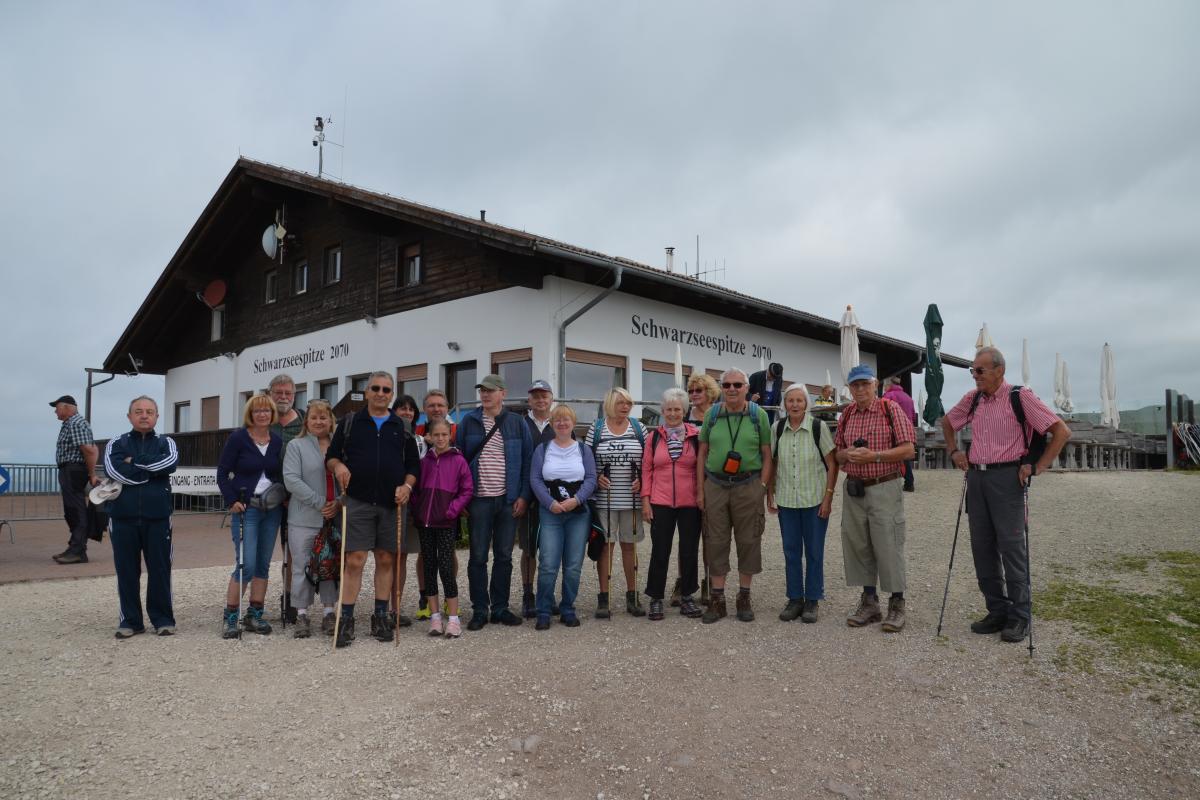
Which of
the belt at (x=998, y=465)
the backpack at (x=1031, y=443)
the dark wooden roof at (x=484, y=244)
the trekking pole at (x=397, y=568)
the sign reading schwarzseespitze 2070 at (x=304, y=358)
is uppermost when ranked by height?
the dark wooden roof at (x=484, y=244)

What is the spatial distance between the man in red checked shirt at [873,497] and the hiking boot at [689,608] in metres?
1.05

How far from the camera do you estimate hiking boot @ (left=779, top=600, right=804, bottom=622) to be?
5.85m

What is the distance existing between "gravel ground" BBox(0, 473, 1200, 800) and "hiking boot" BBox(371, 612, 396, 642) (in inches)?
6.8

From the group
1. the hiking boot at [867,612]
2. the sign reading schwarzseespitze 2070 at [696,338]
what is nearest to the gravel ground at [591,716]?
the hiking boot at [867,612]

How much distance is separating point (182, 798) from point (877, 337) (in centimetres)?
1942

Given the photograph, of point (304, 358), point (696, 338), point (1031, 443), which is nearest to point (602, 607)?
point (1031, 443)

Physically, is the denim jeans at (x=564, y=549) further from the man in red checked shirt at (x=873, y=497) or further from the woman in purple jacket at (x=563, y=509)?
the man in red checked shirt at (x=873, y=497)

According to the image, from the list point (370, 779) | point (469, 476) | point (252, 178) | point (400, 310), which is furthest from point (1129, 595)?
point (252, 178)

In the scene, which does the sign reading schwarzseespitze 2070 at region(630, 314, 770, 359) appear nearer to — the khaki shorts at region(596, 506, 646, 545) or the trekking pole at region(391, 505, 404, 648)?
the khaki shorts at region(596, 506, 646, 545)

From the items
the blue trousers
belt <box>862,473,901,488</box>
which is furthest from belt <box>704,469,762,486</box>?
the blue trousers

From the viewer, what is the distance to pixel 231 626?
5770 millimetres

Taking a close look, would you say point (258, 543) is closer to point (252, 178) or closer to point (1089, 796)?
point (1089, 796)

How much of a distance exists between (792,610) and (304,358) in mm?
15488

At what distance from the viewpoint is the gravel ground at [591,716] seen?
3578 mm
